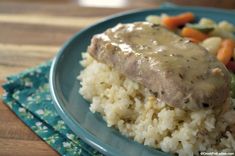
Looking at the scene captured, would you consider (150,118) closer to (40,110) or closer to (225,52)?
(40,110)

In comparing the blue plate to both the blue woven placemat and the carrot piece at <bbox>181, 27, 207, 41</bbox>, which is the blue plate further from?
the carrot piece at <bbox>181, 27, 207, 41</bbox>

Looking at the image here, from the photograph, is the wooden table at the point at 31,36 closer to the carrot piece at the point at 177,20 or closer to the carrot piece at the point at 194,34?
the carrot piece at the point at 177,20

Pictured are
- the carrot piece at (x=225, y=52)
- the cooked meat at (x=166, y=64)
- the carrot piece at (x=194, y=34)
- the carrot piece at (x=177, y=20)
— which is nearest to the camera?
the cooked meat at (x=166, y=64)

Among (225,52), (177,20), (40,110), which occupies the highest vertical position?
(177,20)

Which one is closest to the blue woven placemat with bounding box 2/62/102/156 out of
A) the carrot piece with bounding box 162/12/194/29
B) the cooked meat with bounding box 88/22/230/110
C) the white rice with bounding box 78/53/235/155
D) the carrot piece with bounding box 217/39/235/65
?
the white rice with bounding box 78/53/235/155

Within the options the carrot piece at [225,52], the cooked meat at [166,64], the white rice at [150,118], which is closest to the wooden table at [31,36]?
the white rice at [150,118]

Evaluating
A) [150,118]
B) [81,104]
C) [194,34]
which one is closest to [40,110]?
[81,104]
